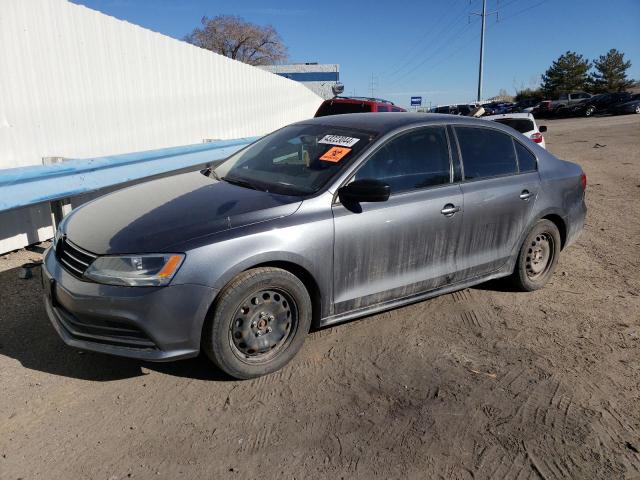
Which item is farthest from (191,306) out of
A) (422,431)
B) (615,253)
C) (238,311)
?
(615,253)

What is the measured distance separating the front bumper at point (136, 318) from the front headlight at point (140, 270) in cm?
→ 4

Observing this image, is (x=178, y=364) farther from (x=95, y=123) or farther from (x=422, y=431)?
(x=95, y=123)

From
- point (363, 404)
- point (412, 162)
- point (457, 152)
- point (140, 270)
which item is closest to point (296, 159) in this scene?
point (412, 162)

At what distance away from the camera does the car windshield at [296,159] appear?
12.0 ft

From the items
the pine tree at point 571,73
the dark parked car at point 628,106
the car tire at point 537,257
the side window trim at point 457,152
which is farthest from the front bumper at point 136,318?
the pine tree at point 571,73

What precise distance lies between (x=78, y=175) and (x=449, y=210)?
377 centimetres

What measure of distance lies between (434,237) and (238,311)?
1653mm

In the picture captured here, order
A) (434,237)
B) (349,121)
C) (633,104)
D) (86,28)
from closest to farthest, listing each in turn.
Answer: (434,237) < (349,121) < (86,28) < (633,104)

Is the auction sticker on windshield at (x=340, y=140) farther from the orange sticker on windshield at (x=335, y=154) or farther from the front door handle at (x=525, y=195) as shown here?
the front door handle at (x=525, y=195)

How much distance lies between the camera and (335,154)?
3770mm

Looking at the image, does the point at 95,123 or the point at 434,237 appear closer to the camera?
the point at 434,237

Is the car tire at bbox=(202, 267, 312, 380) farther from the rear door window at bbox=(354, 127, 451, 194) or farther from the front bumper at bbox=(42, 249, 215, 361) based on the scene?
the rear door window at bbox=(354, 127, 451, 194)

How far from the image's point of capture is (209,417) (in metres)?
2.96

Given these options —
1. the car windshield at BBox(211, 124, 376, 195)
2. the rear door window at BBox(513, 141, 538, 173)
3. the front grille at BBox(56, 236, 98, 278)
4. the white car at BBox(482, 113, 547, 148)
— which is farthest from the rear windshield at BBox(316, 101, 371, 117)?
the front grille at BBox(56, 236, 98, 278)
